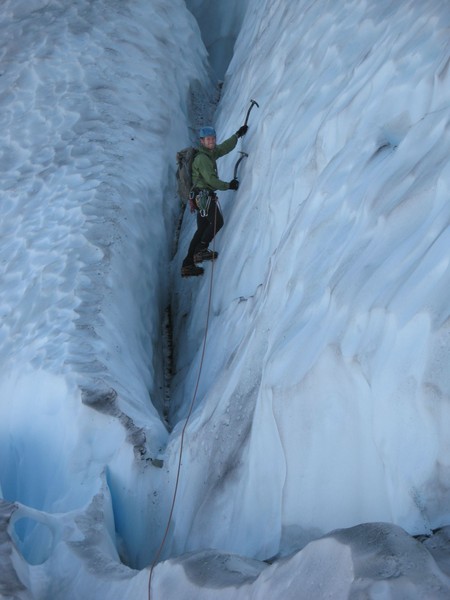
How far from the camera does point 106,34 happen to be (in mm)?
7938

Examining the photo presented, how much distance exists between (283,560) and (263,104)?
4.29 m

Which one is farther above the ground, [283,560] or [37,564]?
[283,560]

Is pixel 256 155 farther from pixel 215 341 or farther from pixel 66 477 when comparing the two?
pixel 66 477

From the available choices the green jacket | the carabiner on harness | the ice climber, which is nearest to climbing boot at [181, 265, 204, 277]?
the ice climber

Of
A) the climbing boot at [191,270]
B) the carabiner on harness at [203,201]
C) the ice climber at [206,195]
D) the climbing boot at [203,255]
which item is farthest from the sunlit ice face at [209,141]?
the climbing boot at [191,270]

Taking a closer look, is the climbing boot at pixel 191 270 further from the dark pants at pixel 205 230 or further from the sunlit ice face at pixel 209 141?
the sunlit ice face at pixel 209 141

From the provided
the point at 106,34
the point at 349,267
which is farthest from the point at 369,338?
the point at 106,34

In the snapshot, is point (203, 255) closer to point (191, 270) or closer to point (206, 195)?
point (191, 270)

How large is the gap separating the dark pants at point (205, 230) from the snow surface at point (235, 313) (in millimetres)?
117

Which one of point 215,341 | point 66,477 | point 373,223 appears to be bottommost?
point 66,477

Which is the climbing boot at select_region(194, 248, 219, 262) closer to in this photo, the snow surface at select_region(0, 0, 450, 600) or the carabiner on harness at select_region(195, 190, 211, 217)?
the snow surface at select_region(0, 0, 450, 600)

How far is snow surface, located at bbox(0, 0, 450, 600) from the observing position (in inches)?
112

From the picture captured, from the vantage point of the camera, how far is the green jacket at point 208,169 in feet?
19.6

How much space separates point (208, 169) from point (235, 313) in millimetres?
1327
